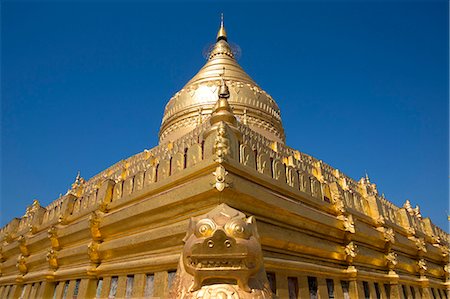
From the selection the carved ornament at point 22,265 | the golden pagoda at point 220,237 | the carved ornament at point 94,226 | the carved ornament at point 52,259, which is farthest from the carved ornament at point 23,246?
the carved ornament at point 94,226

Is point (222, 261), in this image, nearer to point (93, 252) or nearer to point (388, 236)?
point (93, 252)

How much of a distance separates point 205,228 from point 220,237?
24 cm

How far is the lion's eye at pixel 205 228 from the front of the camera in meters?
3.62

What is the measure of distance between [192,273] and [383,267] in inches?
282

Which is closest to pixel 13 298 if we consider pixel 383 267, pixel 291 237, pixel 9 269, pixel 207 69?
pixel 9 269

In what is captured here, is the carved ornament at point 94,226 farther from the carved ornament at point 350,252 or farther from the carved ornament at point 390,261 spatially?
the carved ornament at point 390,261

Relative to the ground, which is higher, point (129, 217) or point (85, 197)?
point (85, 197)

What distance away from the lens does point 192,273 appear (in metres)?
3.67

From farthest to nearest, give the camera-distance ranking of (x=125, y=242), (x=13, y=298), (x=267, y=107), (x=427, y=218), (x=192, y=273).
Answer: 1. (x=267, y=107)
2. (x=427, y=218)
3. (x=13, y=298)
4. (x=125, y=242)
5. (x=192, y=273)

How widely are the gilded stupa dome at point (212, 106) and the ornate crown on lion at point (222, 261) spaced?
12.6 meters

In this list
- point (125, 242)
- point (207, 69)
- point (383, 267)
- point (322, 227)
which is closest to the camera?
point (125, 242)

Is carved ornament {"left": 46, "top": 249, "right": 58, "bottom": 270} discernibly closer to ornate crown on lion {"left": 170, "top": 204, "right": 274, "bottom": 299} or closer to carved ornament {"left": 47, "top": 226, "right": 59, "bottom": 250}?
carved ornament {"left": 47, "top": 226, "right": 59, "bottom": 250}

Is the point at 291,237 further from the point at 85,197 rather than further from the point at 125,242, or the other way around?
the point at 85,197

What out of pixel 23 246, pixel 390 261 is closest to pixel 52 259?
pixel 23 246
